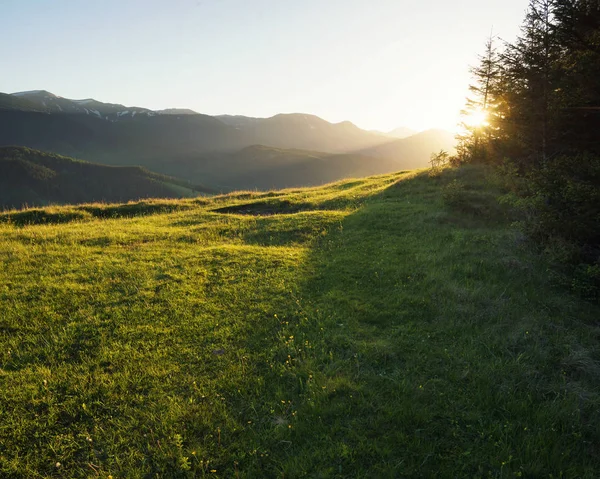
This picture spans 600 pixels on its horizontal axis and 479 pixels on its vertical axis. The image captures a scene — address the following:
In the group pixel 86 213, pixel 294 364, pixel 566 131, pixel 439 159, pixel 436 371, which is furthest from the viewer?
pixel 439 159

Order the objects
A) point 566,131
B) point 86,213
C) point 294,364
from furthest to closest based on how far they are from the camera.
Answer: point 86,213 < point 566,131 < point 294,364

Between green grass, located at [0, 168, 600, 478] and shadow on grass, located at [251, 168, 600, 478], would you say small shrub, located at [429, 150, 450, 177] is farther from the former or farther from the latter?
shadow on grass, located at [251, 168, 600, 478]

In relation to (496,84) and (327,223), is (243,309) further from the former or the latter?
(496,84)

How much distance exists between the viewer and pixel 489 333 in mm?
7570

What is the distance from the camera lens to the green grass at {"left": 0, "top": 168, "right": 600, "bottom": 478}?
475 cm

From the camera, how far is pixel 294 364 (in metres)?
6.72

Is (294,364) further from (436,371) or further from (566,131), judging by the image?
(566,131)

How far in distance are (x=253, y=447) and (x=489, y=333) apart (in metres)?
5.89

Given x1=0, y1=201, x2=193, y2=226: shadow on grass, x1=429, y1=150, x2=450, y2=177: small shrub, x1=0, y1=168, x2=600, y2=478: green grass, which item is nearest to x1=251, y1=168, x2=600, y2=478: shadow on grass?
x1=0, y1=168, x2=600, y2=478: green grass

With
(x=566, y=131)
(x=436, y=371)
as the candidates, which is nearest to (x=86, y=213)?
(x=436, y=371)

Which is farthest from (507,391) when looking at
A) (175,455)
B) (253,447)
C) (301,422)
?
(175,455)

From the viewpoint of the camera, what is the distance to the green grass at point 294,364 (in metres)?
4.75

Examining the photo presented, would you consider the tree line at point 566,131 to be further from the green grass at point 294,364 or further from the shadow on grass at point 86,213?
the shadow on grass at point 86,213

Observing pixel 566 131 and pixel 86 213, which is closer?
pixel 566 131
